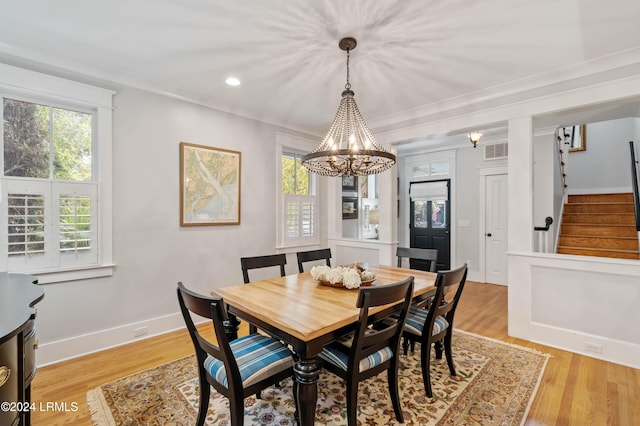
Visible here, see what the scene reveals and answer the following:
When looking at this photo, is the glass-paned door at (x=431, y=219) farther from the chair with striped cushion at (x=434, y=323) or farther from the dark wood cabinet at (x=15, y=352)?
the dark wood cabinet at (x=15, y=352)

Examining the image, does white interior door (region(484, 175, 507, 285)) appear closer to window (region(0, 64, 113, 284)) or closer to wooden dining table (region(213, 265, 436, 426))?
wooden dining table (region(213, 265, 436, 426))

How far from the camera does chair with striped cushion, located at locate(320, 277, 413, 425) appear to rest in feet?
5.12

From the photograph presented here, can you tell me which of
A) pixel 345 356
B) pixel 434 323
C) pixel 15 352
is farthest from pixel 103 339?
pixel 434 323

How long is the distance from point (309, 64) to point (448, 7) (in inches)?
45.4

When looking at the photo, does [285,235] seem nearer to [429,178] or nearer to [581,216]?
[429,178]

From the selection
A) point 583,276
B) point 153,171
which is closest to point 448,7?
point 583,276

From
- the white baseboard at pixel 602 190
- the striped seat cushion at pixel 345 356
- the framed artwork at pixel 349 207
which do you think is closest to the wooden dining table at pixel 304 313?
the striped seat cushion at pixel 345 356

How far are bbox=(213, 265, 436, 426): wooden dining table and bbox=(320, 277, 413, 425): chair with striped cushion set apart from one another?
0.34ft

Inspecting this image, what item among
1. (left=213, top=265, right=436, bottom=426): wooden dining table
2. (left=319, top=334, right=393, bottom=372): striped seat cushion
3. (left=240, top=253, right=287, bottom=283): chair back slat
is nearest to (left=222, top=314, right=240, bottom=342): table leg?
(left=213, top=265, right=436, bottom=426): wooden dining table

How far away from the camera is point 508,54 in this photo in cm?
236

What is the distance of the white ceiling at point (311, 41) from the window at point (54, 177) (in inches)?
9.7

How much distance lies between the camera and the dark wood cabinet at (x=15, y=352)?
39.2 inches

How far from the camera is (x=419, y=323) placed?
7.31 feet

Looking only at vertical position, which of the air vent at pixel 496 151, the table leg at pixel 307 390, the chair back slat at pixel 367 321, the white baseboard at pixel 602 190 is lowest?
the table leg at pixel 307 390
